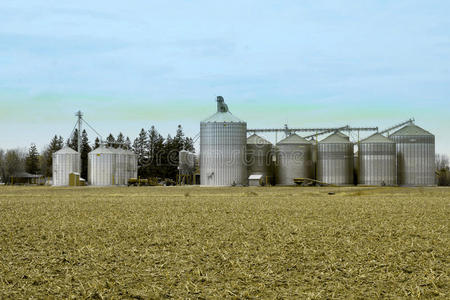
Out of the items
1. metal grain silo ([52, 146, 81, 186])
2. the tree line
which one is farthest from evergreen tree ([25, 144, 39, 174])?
metal grain silo ([52, 146, 81, 186])

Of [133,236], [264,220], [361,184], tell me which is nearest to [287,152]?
[361,184]

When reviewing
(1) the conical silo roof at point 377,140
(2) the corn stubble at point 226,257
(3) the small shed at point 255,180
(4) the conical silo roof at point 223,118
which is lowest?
(2) the corn stubble at point 226,257

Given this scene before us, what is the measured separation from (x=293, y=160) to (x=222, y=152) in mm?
9026

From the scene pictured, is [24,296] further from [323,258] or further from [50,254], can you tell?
[323,258]

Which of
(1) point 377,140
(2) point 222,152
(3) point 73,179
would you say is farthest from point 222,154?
(3) point 73,179

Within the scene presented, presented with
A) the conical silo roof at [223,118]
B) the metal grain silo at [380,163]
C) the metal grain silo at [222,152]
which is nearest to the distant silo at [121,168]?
the metal grain silo at [222,152]

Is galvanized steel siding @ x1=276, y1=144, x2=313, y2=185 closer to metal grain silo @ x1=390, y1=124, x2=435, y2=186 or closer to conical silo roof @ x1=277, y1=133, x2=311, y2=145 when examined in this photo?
conical silo roof @ x1=277, y1=133, x2=311, y2=145

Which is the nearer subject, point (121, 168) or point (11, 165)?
point (121, 168)

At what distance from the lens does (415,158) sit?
222 ft

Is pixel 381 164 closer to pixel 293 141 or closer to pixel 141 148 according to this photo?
pixel 293 141

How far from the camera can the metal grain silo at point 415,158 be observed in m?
67.2

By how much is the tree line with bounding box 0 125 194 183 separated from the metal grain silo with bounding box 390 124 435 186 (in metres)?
46.8

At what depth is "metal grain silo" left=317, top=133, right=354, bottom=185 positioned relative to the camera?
68188 mm

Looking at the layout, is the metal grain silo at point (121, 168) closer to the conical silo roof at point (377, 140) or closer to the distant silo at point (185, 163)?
the distant silo at point (185, 163)
